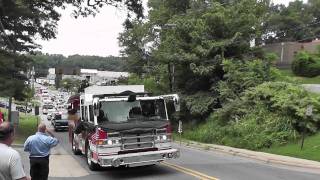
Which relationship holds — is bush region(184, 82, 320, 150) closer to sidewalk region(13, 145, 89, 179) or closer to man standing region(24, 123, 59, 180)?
sidewalk region(13, 145, 89, 179)

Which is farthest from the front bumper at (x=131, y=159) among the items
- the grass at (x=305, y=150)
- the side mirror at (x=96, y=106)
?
the grass at (x=305, y=150)

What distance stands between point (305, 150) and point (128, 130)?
10.2 metres

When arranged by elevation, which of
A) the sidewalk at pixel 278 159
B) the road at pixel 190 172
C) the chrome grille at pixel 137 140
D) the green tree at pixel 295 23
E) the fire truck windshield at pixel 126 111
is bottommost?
the sidewalk at pixel 278 159

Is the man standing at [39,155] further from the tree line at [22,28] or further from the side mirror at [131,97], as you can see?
the tree line at [22,28]

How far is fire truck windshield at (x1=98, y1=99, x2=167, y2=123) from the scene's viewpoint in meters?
16.0

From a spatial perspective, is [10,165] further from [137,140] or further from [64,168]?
[64,168]

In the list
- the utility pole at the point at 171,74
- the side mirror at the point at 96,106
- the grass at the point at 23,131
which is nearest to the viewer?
the side mirror at the point at 96,106

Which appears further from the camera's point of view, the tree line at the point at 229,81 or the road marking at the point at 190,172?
the tree line at the point at 229,81

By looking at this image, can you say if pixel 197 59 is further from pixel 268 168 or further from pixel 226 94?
pixel 268 168

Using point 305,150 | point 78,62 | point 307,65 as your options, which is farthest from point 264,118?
point 78,62

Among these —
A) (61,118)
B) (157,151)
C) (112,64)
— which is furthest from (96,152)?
(112,64)

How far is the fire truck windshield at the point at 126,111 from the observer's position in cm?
1604

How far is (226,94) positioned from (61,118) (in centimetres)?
2716

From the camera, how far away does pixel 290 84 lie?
29.5 metres
